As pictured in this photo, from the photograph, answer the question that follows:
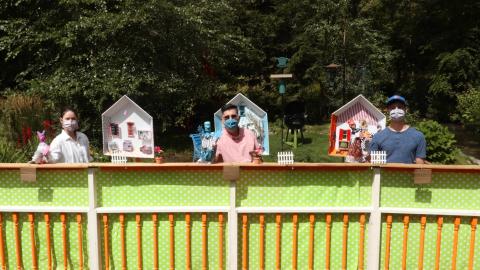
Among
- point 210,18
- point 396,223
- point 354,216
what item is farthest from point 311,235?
point 210,18

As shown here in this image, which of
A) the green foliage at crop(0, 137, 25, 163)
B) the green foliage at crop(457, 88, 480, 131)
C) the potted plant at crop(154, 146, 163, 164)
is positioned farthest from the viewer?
the green foliage at crop(457, 88, 480, 131)

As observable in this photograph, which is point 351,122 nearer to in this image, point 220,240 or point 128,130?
point 128,130

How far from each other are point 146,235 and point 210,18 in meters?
9.97

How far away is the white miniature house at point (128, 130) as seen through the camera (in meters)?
5.61

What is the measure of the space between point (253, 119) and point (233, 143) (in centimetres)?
337

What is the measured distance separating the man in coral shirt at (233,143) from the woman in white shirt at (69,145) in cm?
125

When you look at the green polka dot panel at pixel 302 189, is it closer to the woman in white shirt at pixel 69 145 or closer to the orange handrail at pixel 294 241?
the orange handrail at pixel 294 241

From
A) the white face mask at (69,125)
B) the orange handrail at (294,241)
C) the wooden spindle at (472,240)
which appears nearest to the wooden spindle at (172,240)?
the orange handrail at (294,241)

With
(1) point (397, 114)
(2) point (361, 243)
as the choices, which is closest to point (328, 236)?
(2) point (361, 243)

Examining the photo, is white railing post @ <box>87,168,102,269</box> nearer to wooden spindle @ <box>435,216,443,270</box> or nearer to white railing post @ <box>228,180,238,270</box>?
white railing post @ <box>228,180,238,270</box>

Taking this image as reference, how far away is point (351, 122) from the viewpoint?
6605 mm

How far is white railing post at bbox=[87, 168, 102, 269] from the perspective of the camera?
3.19 m

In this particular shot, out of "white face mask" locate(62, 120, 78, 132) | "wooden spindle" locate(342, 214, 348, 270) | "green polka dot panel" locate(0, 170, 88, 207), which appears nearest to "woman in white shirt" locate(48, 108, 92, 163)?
"white face mask" locate(62, 120, 78, 132)

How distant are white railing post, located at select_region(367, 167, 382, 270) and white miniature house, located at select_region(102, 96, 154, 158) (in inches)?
125
